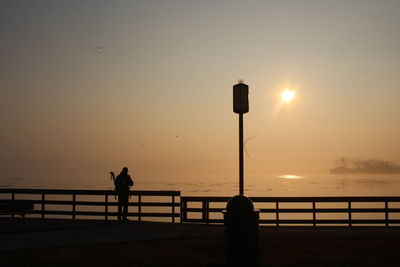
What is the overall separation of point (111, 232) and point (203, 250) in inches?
192

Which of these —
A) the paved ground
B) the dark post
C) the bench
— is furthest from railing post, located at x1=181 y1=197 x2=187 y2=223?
the dark post

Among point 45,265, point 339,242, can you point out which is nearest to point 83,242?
point 45,265

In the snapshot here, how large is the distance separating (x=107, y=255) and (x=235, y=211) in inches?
146

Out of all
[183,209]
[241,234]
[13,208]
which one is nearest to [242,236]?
[241,234]

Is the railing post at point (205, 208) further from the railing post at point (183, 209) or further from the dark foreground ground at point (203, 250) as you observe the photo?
the dark foreground ground at point (203, 250)

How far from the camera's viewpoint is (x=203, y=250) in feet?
44.2

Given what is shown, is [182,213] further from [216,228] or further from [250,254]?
[250,254]

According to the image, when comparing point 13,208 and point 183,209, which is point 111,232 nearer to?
point 13,208

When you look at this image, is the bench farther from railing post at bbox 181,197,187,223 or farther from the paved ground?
railing post at bbox 181,197,187,223

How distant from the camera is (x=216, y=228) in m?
18.7

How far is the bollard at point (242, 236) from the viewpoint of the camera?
10.6 metres

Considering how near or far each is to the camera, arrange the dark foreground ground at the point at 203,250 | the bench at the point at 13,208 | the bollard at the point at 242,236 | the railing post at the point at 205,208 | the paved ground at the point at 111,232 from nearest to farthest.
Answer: the bollard at the point at 242,236
the dark foreground ground at the point at 203,250
the paved ground at the point at 111,232
the bench at the point at 13,208
the railing post at the point at 205,208

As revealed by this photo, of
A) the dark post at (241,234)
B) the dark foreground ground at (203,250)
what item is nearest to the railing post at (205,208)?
the dark foreground ground at (203,250)

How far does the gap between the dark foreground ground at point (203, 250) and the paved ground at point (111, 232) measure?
0.10ft
